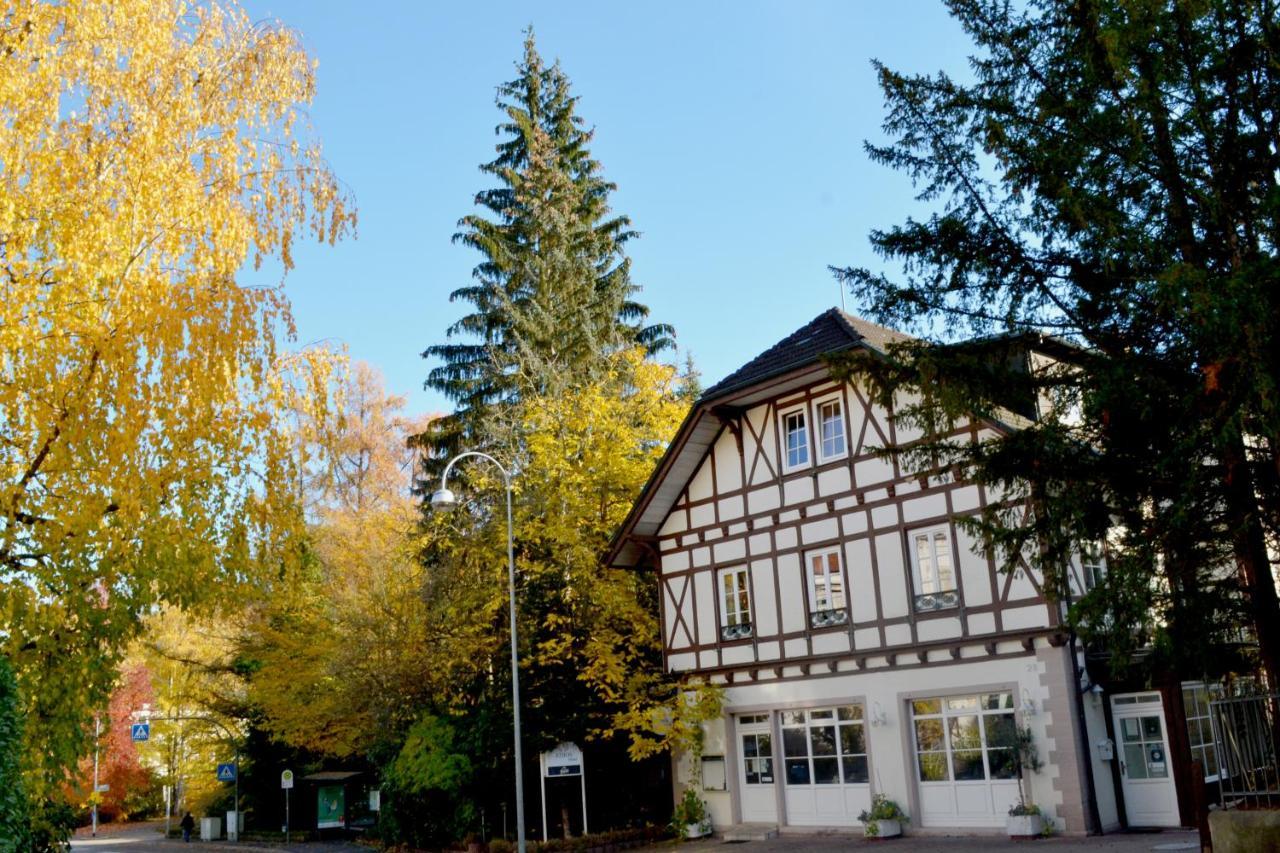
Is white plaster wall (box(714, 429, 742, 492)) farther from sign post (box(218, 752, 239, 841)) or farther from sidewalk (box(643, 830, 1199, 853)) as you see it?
sign post (box(218, 752, 239, 841))

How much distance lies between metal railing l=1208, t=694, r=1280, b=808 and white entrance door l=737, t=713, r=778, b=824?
13.6 metres

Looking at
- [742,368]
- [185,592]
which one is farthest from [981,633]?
[185,592]

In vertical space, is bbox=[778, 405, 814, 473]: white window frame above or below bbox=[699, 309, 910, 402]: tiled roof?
below

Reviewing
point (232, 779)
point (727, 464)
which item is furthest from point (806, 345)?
point (232, 779)

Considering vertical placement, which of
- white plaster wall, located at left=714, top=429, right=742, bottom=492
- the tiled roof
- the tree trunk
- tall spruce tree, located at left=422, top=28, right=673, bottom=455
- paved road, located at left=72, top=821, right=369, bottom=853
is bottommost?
paved road, located at left=72, top=821, right=369, bottom=853

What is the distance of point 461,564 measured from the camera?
27641 millimetres

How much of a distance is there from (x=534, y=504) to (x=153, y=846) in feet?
73.0

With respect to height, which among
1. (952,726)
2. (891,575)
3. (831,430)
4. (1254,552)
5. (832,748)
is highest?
(831,430)

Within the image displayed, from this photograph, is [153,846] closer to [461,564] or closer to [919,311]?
[461,564]

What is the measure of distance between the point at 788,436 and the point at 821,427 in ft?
2.92

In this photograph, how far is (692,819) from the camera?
79.6 feet

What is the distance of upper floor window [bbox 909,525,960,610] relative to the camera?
20797 millimetres

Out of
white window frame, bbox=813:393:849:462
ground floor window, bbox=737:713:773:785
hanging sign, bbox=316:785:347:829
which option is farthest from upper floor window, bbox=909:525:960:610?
hanging sign, bbox=316:785:347:829

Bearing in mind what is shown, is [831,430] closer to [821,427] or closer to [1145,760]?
[821,427]
